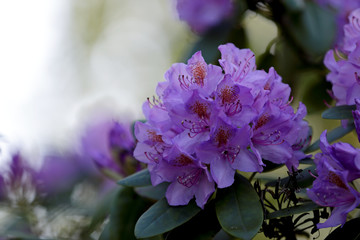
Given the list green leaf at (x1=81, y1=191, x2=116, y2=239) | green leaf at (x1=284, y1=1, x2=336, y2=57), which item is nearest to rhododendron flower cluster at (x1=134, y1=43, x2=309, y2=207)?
green leaf at (x1=81, y1=191, x2=116, y2=239)

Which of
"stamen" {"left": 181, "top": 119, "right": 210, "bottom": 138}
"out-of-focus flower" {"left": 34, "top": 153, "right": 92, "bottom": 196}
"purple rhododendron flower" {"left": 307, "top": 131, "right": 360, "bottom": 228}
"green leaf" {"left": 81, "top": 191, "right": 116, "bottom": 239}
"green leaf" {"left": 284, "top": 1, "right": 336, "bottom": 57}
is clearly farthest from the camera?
"out-of-focus flower" {"left": 34, "top": 153, "right": 92, "bottom": 196}

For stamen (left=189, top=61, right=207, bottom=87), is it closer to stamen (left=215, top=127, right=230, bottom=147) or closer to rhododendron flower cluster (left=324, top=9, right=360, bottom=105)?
stamen (left=215, top=127, right=230, bottom=147)

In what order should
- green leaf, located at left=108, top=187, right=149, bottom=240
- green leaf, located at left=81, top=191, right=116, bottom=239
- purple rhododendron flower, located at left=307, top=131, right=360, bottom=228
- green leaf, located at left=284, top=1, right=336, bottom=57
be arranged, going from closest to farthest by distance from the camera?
purple rhododendron flower, located at left=307, top=131, right=360, bottom=228, green leaf, located at left=108, top=187, right=149, bottom=240, green leaf, located at left=81, top=191, right=116, bottom=239, green leaf, located at left=284, top=1, right=336, bottom=57

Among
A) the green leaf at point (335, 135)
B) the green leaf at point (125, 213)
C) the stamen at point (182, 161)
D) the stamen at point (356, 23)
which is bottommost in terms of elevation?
the green leaf at point (335, 135)

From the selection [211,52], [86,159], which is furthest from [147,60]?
[211,52]

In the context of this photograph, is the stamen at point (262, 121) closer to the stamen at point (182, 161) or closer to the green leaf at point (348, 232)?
the stamen at point (182, 161)

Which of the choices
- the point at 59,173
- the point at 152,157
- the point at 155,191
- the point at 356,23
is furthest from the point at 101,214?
the point at 356,23

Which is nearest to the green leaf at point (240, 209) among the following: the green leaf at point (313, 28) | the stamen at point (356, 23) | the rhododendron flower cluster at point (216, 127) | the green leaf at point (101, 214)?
the rhododendron flower cluster at point (216, 127)
